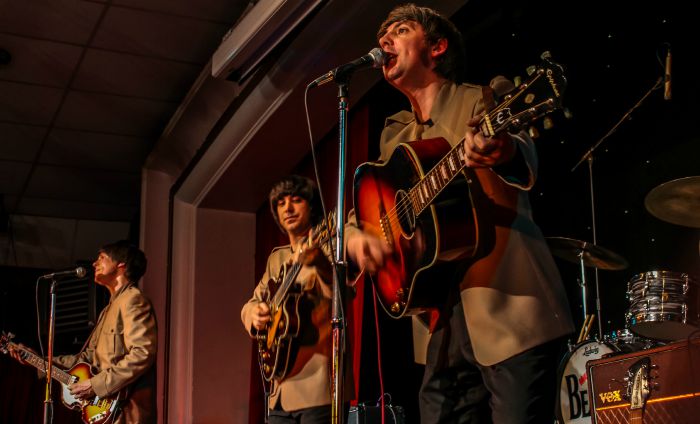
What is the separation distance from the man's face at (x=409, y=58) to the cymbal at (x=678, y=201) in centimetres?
124

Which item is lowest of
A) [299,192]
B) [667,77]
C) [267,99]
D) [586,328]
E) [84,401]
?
[84,401]

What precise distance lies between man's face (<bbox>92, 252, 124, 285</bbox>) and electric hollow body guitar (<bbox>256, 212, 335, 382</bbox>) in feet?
6.09

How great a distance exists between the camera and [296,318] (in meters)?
3.73

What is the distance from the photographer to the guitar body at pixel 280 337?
12.2 feet

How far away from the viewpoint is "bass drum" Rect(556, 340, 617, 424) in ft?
12.4

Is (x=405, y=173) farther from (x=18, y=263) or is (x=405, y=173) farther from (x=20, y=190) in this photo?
(x=18, y=263)

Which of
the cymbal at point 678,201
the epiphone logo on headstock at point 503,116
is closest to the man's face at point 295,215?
the cymbal at point 678,201

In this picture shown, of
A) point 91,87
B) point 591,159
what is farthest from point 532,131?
point 91,87

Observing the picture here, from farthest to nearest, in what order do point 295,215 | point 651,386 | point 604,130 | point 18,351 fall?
point 18,351
point 604,130
point 295,215
point 651,386

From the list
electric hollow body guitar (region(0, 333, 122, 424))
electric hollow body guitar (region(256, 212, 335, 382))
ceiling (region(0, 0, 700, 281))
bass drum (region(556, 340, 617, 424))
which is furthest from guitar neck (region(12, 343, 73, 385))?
bass drum (region(556, 340, 617, 424))

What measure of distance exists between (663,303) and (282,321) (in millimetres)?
1547

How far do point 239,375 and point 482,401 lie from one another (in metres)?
4.51

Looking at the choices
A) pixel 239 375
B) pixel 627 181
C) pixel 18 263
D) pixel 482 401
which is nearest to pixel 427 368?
pixel 482 401

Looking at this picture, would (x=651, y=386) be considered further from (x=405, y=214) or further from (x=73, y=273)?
(x=73, y=273)
